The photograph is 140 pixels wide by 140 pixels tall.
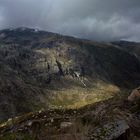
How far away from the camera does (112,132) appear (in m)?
13.1

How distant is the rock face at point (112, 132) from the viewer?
12.6 m

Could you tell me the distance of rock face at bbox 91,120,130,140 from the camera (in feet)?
41.2

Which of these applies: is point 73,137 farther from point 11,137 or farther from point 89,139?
point 11,137

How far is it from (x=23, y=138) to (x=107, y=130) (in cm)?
346

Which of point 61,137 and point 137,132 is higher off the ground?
point 61,137

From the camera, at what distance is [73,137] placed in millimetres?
11883

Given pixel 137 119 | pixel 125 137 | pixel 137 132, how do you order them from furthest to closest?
pixel 137 119 < pixel 137 132 < pixel 125 137

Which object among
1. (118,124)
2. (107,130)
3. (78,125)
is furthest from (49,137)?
(118,124)

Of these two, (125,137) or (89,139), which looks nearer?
(89,139)

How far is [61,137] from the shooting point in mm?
11992

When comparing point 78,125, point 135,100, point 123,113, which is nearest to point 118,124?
point 78,125

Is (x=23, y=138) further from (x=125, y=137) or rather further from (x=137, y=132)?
(x=137, y=132)

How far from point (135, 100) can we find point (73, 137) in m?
13.8

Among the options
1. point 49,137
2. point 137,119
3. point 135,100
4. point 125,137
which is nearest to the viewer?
point 49,137
